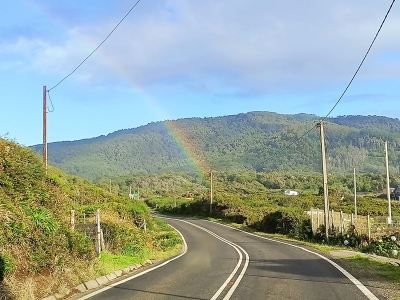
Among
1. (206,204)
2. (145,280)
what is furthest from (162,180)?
(145,280)

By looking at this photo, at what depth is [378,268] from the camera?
15344 millimetres

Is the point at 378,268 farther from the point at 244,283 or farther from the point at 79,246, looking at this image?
the point at 79,246

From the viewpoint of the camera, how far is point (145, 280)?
12727 millimetres

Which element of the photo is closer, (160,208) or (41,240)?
(41,240)

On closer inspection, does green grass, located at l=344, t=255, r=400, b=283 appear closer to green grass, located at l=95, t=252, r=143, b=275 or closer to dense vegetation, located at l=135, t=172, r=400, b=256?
dense vegetation, located at l=135, t=172, r=400, b=256

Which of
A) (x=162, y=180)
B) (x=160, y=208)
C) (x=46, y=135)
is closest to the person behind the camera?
(x=46, y=135)

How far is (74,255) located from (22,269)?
2187 millimetres

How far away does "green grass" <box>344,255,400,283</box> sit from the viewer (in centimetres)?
1335

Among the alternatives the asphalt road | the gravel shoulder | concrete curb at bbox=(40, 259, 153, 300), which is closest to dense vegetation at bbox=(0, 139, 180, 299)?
concrete curb at bbox=(40, 259, 153, 300)

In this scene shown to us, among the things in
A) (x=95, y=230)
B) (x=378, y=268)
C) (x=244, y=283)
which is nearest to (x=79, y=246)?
(x=95, y=230)

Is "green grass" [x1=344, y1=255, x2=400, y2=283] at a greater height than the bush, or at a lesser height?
lesser

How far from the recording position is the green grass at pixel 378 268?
526 inches

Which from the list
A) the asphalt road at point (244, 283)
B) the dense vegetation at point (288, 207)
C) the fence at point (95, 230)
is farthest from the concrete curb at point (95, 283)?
the dense vegetation at point (288, 207)

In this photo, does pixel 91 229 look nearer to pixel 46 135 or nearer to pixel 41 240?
pixel 41 240
